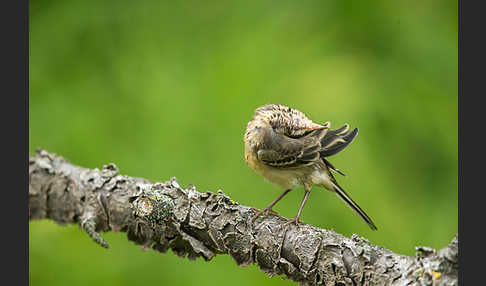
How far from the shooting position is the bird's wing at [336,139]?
1521mm

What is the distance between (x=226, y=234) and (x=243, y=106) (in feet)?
2.48

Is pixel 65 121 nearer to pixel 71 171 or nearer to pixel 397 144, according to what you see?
pixel 71 171

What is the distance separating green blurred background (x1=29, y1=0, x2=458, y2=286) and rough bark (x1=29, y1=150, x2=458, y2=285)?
0.92ft

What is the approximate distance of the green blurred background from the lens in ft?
6.23

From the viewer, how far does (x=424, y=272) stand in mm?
1063

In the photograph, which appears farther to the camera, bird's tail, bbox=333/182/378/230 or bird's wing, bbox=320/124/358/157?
bird's tail, bbox=333/182/378/230

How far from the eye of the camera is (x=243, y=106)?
204cm

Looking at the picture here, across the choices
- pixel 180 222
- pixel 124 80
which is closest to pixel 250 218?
pixel 180 222

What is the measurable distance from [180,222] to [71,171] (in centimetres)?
64

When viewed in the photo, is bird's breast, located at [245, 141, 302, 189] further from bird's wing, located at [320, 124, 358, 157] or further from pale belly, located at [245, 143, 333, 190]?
bird's wing, located at [320, 124, 358, 157]

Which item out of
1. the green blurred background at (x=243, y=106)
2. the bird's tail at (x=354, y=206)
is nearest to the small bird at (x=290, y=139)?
the bird's tail at (x=354, y=206)

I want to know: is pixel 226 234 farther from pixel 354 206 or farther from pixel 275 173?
pixel 354 206

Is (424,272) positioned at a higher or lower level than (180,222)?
lower

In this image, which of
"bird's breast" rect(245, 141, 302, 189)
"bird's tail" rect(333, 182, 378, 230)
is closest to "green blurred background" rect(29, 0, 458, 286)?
"bird's tail" rect(333, 182, 378, 230)
